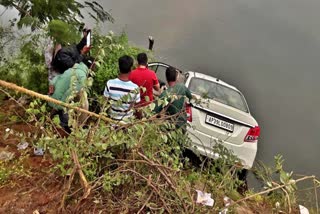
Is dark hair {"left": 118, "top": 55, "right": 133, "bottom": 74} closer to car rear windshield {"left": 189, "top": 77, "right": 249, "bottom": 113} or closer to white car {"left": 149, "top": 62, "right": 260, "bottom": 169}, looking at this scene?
white car {"left": 149, "top": 62, "right": 260, "bottom": 169}

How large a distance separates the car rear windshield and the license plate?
637mm

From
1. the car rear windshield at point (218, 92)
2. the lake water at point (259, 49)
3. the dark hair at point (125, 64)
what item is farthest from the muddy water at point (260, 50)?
the dark hair at point (125, 64)

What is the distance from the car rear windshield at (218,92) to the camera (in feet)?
25.9

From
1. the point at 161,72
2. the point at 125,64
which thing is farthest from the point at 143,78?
the point at 161,72

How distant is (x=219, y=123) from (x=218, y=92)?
0.92m

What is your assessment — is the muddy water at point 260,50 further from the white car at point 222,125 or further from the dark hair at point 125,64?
the dark hair at point 125,64

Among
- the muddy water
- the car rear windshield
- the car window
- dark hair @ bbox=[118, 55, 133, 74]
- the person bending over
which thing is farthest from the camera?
the muddy water

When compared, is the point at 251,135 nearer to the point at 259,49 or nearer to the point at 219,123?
the point at 219,123

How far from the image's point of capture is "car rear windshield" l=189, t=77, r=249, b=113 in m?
7.89

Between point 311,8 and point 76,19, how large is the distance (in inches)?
516

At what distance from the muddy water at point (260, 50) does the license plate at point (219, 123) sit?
12.0 feet

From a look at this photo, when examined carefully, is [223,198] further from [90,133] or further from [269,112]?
[269,112]

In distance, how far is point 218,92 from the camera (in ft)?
26.4

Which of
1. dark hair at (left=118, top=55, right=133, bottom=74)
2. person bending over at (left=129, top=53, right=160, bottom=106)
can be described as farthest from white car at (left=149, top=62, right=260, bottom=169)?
dark hair at (left=118, top=55, right=133, bottom=74)
